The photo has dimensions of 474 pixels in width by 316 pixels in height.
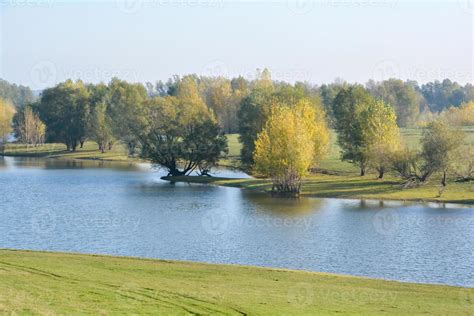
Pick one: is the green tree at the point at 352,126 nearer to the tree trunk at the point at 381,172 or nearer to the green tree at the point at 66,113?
the tree trunk at the point at 381,172

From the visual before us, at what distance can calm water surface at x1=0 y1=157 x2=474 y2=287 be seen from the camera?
36.2m

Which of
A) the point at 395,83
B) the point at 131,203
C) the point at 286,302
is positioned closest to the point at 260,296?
the point at 286,302

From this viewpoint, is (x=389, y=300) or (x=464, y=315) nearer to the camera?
(x=464, y=315)

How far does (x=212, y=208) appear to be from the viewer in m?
58.0

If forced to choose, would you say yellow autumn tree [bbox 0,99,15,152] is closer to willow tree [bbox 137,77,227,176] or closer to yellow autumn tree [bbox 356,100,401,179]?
willow tree [bbox 137,77,227,176]

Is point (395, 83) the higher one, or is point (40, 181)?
point (395, 83)

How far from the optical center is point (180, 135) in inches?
3312

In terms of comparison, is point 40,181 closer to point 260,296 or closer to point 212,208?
point 212,208

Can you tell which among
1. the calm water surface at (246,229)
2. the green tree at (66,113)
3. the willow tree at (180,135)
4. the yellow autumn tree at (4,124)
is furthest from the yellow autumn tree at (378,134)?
the yellow autumn tree at (4,124)

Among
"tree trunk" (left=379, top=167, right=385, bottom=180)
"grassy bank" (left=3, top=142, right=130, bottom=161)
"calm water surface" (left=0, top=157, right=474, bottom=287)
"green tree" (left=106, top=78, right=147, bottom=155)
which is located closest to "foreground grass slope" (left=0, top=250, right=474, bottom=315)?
"calm water surface" (left=0, top=157, right=474, bottom=287)

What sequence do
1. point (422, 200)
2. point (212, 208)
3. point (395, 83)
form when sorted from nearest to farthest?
point (212, 208), point (422, 200), point (395, 83)

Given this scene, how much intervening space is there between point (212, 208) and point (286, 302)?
1359 inches

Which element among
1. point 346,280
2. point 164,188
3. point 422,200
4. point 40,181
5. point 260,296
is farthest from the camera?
point 40,181

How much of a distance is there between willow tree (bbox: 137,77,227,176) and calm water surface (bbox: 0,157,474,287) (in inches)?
438
